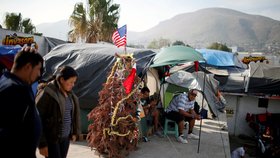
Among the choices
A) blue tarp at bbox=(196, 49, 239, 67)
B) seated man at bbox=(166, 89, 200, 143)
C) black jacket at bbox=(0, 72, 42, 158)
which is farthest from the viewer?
blue tarp at bbox=(196, 49, 239, 67)

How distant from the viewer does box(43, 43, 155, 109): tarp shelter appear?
6.49 metres

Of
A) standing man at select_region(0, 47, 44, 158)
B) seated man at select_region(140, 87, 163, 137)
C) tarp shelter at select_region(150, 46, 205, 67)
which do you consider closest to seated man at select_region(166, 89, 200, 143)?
seated man at select_region(140, 87, 163, 137)

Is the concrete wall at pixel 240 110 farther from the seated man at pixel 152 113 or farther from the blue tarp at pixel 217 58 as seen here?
the seated man at pixel 152 113

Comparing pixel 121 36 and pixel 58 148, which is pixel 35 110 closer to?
pixel 58 148

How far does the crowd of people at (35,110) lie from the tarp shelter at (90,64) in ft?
9.78

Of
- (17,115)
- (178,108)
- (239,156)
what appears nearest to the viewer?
(17,115)

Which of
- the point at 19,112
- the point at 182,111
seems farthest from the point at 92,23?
the point at 19,112

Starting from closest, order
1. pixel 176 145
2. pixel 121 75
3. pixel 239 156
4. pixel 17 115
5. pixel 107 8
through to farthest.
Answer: pixel 17 115 → pixel 121 75 → pixel 176 145 → pixel 239 156 → pixel 107 8

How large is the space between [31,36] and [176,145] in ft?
28.9

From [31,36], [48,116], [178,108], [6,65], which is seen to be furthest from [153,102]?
[31,36]

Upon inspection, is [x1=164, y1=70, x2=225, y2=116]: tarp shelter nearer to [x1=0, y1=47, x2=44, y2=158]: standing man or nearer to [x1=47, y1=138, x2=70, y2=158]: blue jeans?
[x1=47, y1=138, x2=70, y2=158]: blue jeans

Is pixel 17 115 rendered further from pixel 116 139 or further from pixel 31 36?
pixel 31 36

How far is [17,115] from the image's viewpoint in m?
1.92

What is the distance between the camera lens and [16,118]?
192 cm
